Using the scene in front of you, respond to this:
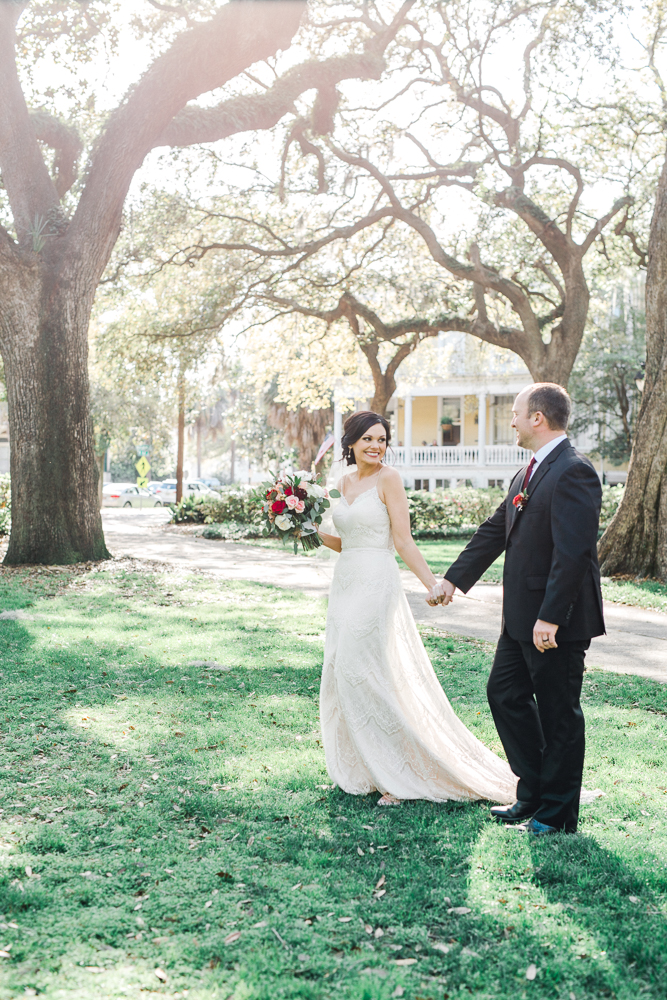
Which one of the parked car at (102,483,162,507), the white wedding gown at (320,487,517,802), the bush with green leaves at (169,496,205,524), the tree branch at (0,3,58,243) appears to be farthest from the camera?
the parked car at (102,483,162,507)

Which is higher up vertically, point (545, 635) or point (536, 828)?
point (545, 635)

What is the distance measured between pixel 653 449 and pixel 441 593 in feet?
28.9

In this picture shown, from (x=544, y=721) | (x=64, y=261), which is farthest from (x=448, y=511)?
(x=544, y=721)

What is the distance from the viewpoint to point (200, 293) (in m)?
19.9

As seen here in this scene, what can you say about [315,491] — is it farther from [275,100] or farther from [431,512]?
[431,512]

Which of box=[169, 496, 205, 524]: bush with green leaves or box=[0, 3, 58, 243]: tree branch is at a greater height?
box=[0, 3, 58, 243]: tree branch

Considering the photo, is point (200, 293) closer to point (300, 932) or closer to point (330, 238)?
point (330, 238)

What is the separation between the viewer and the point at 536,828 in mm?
4023

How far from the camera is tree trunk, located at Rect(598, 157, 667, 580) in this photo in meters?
12.3

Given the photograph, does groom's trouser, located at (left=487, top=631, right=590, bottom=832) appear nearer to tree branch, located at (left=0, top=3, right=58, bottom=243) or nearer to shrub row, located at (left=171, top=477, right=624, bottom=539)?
tree branch, located at (left=0, top=3, right=58, bottom=243)

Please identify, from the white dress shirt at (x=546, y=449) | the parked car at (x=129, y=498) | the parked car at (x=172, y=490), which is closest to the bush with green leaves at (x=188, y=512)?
the parked car at (x=172, y=490)

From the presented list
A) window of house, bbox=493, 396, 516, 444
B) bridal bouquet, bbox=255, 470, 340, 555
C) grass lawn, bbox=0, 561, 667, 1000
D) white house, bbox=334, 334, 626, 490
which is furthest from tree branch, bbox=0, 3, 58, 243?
window of house, bbox=493, 396, 516, 444

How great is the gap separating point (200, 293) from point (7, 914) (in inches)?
710

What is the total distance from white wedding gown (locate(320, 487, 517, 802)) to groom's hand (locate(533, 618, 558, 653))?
906 mm
